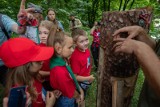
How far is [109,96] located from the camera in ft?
13.1

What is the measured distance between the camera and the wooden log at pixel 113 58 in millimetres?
3570

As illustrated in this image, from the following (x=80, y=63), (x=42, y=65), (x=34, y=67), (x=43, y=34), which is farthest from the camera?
(x=80, y=63)

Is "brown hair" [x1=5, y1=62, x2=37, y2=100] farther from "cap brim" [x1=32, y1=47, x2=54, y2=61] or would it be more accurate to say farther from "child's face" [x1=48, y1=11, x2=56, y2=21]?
"child's face" [x1=48, y1=11, x2=56, y2=21]

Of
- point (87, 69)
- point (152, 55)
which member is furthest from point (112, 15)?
point (152, 55)

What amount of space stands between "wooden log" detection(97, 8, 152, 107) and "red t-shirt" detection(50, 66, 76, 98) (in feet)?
→ 3.05

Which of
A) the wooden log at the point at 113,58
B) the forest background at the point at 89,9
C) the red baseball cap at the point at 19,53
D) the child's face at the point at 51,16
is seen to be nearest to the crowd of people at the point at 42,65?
the red baseball cap at the point at 19,53

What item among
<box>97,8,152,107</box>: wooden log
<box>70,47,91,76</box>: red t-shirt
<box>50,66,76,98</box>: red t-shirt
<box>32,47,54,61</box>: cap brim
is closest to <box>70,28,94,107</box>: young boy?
<box>70,47,91,76</box>: red t-shirt

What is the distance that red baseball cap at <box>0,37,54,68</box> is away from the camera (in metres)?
2.47

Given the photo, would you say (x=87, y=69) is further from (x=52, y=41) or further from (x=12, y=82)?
(x=12, y=82)

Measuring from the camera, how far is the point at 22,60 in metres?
2.48

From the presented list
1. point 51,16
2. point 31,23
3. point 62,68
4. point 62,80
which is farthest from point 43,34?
point 51,16

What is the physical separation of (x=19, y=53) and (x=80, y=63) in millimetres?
1491

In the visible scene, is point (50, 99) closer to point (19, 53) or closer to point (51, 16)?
point (19, 53)

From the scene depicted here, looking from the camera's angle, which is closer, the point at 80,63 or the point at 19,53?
the point at 19,53
